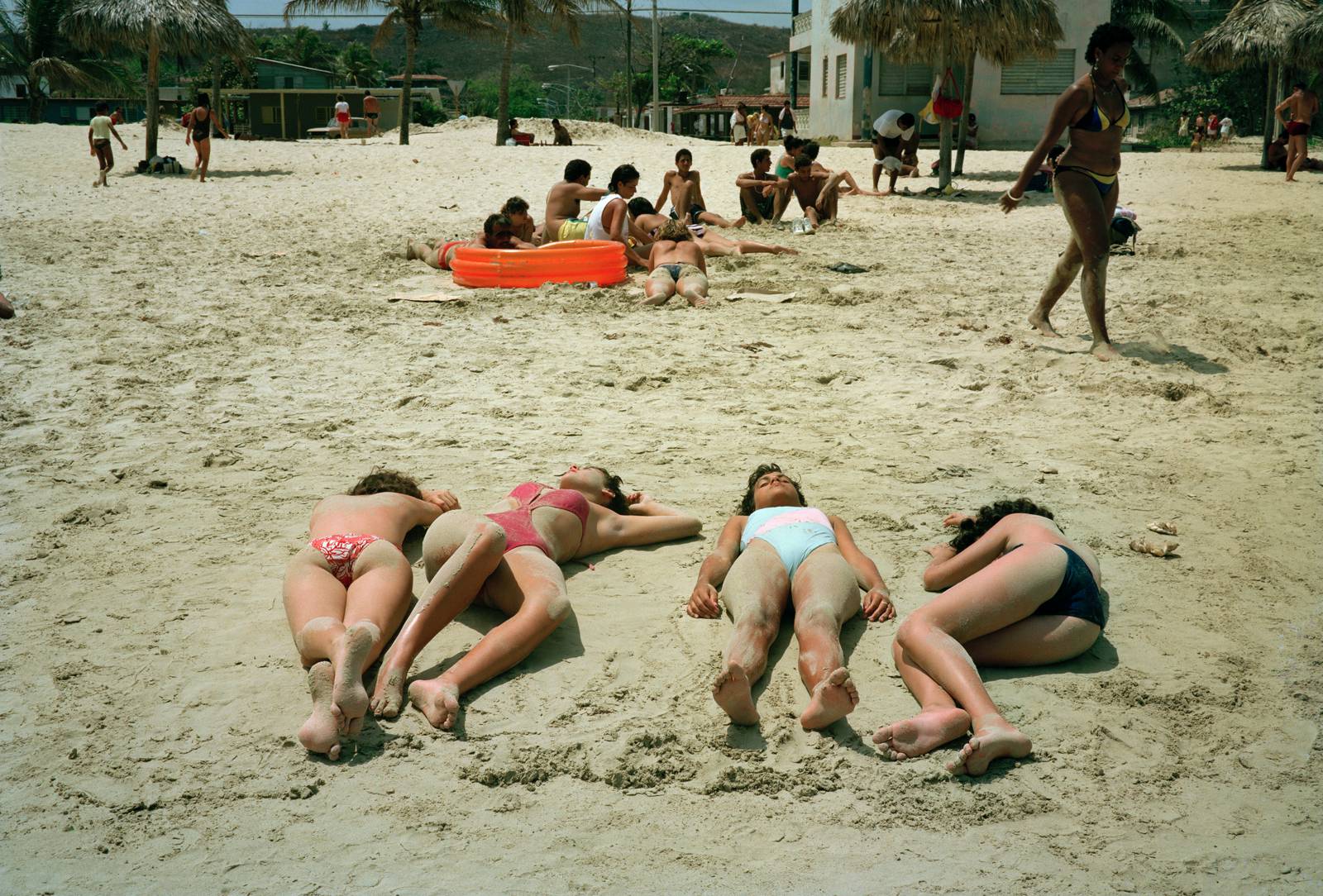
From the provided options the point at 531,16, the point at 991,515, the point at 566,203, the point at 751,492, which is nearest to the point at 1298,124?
the point at 566,203

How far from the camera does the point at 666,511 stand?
4.00 m

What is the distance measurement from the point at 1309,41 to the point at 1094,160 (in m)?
13.3

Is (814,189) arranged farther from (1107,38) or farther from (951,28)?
(1107,38)

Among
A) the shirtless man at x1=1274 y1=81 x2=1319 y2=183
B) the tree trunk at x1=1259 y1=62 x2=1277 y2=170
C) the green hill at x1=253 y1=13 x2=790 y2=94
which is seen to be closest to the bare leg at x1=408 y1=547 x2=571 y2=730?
the shirtless man at x1=1274 y1=81 x2=1319 y2=183

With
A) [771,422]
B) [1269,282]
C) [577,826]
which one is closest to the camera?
[577,826]

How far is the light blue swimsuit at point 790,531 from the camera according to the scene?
333cm

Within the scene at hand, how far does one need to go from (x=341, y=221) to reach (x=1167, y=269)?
8.93m

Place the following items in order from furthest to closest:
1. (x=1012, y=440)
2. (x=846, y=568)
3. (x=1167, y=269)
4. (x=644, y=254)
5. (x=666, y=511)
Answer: (x=644, y=254) < (x=1167, y=269) < (x=1012, y=440) < (x=666, y=511) < (x=846, y=568)

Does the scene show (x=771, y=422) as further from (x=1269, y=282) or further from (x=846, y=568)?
(x=1269, y=282)

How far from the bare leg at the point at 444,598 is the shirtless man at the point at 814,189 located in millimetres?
9248

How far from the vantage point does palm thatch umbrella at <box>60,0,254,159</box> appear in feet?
54.4

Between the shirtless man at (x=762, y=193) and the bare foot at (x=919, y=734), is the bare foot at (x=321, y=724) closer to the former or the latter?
the bare foot at (x=919, y=734)

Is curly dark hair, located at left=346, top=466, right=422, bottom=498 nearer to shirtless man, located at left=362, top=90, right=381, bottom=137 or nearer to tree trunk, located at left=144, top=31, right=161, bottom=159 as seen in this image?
tree trunk, located at left=144, top=31, right=161, bottom=159

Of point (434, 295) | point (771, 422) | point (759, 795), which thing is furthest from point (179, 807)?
point (434, 295)
